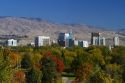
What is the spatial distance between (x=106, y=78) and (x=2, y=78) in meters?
13.6

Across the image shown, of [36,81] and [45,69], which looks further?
[45,69]

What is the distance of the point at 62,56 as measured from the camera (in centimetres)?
9044

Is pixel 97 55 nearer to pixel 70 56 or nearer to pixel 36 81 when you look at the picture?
pixel 70 56

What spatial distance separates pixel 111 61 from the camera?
82.3 meters

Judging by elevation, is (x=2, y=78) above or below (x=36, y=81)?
above

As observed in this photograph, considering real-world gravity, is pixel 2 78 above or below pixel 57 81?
above

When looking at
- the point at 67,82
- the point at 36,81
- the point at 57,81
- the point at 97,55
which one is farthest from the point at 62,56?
the point at 36,81

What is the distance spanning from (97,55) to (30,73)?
125 ft

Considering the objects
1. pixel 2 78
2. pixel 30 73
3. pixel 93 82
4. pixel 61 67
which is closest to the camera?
pixel 2 78

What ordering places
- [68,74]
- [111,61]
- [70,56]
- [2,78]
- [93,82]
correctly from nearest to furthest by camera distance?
1. [2,78]
2. [93,82]
3. [68,74]
4. [111,61]
5. [70,56]

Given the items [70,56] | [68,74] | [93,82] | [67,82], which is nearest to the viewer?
[93,82]

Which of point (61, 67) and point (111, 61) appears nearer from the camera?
point (61, 67)

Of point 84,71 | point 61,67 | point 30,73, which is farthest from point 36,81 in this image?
point 61,67

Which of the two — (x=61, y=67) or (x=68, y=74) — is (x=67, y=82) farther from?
(x=68, y=74)
